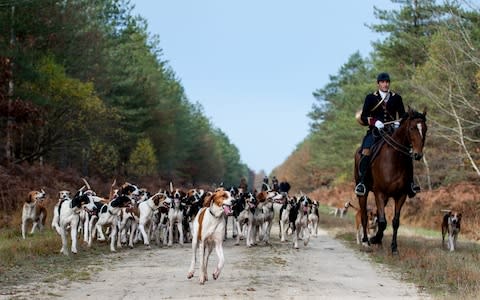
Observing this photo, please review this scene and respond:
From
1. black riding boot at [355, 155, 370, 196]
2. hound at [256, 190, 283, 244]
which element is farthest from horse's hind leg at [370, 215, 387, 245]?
hound at [256, 190, 283, 244]

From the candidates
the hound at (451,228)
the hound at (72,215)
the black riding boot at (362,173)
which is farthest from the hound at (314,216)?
the hound at (72,215)

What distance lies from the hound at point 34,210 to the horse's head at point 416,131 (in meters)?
10.1

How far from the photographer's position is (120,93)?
4744 centimetres

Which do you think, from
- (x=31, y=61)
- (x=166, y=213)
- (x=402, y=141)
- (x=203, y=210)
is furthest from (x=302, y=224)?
(x=31, y=61)

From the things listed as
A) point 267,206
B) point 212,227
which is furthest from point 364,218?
point 212,227

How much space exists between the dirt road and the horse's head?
2.53m

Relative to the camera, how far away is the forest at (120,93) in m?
27.4

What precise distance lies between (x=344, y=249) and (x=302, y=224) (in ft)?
5.26

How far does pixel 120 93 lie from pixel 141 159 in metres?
5.65

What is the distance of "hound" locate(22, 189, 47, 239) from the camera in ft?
60.7

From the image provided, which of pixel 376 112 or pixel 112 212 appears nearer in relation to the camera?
pixel 376 112

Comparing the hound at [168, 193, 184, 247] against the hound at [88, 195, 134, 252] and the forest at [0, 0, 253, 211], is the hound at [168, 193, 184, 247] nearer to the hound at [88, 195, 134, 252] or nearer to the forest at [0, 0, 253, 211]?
the hound at [88, 195, 134, 252]

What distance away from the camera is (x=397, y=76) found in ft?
151

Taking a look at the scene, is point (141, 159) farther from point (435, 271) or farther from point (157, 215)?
point (435, 271)
